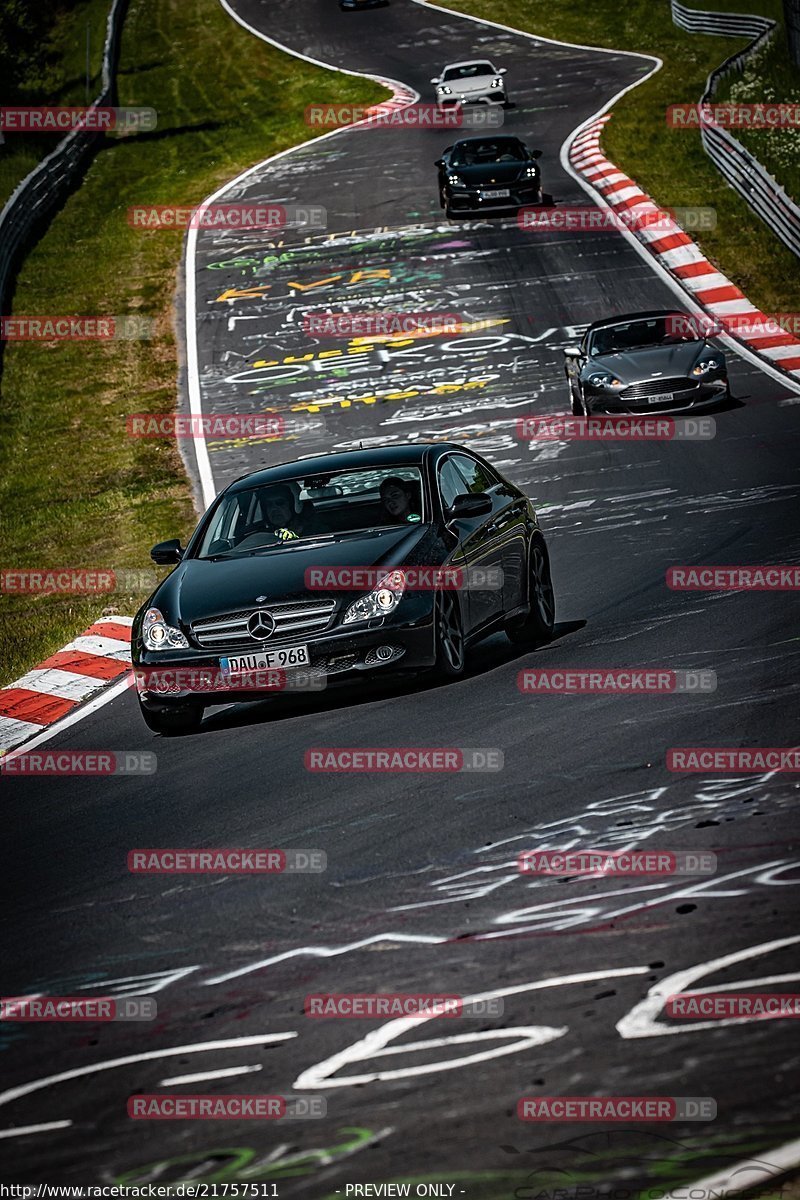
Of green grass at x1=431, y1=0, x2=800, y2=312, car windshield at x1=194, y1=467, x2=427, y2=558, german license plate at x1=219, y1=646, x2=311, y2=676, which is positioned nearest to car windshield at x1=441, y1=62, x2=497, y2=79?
green grass at x1=431, y1=0, x2=800, y2=312

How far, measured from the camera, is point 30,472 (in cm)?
2200

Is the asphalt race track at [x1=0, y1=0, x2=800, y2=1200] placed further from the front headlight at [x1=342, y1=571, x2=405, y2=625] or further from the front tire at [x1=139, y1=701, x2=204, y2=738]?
the front headlight at [x1=342, y1=571, x2=405, y2=625]

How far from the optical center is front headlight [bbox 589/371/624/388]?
20312mm

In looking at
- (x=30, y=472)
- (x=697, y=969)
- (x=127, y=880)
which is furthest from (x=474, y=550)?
(x=30, y=472)

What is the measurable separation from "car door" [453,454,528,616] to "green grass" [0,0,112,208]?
23754 mm

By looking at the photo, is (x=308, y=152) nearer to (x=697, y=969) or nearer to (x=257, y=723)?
(x=257, y=723)

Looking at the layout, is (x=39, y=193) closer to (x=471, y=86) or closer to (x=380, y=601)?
(x=471, y=86)

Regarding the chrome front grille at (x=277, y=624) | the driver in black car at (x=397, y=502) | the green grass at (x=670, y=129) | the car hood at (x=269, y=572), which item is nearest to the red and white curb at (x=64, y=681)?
the car hood at (x=269, y=572)

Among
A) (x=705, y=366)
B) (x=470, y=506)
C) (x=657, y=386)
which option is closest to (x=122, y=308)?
(x=657, y=386)

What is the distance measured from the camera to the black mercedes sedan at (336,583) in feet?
31.8

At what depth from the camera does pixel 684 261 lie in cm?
2936

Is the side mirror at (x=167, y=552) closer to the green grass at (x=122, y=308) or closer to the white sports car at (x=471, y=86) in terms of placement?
the green grass at (x=122, y=308)

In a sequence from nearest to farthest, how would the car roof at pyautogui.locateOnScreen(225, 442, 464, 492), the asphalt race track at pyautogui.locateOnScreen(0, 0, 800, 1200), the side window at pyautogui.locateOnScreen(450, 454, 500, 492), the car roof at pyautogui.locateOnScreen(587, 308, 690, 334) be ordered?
the asphalt race track at pyautogui.locateOnScreen(0, 0, 800, 1200) → the car roof at pyautogui.locateOnScreen(225, 442, 464, 492) → the side window at pyautogui.locateOnScreen(450, 454, 500, 492) → the car roof at pyautogui.locateOnScreen(587, 308, 690, 334)

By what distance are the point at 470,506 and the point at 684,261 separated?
1991 cm
